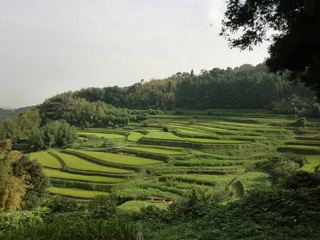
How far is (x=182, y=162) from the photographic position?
29.4 m

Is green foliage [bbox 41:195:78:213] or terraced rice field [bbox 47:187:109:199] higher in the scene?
green foliage [bbox 41:195:78:213]

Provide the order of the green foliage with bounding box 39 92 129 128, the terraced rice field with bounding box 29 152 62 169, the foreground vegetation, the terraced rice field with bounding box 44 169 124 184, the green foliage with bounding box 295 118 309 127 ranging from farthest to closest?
the green foliage with bounding box 39 92 129 128 → the green foliage with bounding box 295 118 309 127 → the terraced rice field with bounding box 29 152 62 169 → the terraced rice field with bounding box 44 169 124 184 → the foreground vegetation

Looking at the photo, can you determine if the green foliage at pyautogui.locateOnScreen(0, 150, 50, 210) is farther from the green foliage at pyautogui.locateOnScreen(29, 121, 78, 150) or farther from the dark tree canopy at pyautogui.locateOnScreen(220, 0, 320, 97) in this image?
the green foliage at pyautogui.locateOnScreen(29, 121, 78, 150)

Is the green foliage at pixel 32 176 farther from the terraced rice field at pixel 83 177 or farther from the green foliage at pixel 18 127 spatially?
the green foliage at pixel 18 127

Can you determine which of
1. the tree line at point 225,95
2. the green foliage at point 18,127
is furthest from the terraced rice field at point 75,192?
the green foliage at point 18,127

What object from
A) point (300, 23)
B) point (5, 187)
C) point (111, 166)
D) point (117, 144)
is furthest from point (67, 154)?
point (300, 23)

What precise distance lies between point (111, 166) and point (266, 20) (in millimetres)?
24024

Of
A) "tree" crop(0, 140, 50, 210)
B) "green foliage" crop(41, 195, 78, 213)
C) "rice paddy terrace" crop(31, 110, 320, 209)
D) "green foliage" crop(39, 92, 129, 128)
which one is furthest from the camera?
"green foliage" crop(39, 92, 129, 128)

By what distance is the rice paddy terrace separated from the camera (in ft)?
75.7

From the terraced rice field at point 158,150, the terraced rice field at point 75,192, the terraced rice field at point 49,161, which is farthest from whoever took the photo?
the terraced rice field at point 158,150

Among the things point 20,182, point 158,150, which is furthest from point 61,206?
point 158,150

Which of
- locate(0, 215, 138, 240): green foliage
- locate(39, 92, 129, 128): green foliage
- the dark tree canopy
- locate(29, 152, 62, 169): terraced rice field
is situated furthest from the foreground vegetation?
the dark tree canopy

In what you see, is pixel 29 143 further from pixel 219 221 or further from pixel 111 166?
pixel 219 221

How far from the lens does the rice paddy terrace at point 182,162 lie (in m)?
23.1
